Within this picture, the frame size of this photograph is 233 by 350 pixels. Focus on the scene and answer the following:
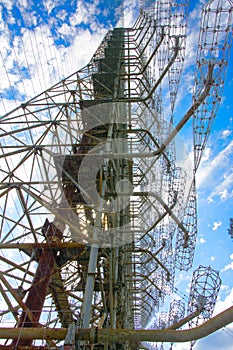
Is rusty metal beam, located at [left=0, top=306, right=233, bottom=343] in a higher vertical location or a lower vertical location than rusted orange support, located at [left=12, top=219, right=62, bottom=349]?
lower

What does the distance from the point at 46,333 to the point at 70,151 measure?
1049 cm

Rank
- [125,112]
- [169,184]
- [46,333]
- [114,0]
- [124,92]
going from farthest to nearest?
[114,0]
[124,92]
[125,112]
[169,184]
[46,333]

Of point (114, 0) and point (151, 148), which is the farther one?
point (114, 0)

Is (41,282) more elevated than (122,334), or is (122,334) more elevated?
(41,282)

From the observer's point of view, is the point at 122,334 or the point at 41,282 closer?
the point at 122,334

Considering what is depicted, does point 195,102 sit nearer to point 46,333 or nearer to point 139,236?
point 46,333

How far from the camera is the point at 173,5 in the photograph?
16062 mm

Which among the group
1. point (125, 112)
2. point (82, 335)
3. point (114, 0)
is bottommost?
point (82, 335)

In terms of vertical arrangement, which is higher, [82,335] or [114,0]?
[114,0]

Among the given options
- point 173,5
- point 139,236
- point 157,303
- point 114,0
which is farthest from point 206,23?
point 157,303

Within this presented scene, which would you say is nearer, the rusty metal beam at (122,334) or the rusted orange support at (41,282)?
the rusty metal beam at (122,334)

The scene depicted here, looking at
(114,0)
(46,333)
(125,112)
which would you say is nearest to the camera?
(46,333)

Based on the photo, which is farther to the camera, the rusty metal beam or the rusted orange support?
the rusted orange support

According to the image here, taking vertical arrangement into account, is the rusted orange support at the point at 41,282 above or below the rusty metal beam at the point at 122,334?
above
